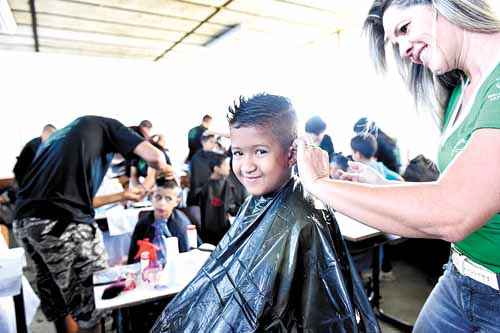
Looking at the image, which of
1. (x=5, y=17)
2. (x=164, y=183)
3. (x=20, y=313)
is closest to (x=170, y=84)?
(x=5, y=17)

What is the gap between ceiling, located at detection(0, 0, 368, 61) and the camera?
397 centimetres

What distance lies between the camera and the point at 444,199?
628 mm

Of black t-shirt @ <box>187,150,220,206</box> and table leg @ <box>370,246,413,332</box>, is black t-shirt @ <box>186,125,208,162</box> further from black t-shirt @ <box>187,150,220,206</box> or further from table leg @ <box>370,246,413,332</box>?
table leg @ <box>370,246,413,332</box>

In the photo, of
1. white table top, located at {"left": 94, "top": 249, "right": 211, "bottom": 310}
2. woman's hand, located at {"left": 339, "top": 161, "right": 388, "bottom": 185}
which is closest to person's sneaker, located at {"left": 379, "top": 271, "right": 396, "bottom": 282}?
white table top, located at {"left": 94, "top": 249, "right": 211, "bottom": 310}

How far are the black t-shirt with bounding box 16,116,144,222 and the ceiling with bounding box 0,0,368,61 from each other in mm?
2508

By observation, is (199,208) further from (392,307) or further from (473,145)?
(473,145)

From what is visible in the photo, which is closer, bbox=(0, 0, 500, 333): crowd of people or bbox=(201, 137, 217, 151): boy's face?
bbox=(0, 0, 500, 333): crowd of people

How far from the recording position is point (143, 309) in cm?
196

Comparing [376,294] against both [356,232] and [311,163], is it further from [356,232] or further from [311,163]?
[311,163]

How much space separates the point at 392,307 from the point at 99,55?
6062mm

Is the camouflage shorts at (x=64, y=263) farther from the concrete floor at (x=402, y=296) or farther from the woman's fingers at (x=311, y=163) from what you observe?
the woman's fingers at (x=311, y=163)

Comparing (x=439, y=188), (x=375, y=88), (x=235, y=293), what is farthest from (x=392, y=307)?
(x=439, y=188)

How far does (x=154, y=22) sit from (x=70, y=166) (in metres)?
3.26

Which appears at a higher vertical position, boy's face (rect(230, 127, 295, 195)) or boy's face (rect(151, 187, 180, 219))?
boy's face (rect(230, 127, 295, 195))
